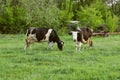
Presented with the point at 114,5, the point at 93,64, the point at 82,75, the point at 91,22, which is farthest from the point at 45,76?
the point at 114,5

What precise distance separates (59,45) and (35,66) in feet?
23.0

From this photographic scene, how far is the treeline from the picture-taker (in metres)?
34.2

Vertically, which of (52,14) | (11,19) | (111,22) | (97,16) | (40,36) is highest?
(40,36)

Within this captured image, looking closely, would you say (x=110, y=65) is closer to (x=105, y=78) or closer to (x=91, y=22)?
(x=105, y=78)

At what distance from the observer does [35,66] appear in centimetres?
1220

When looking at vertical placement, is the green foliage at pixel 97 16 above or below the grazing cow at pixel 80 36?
below

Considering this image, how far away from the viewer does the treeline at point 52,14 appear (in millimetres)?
34228

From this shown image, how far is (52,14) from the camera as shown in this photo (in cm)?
3406

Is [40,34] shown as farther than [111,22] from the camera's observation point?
No

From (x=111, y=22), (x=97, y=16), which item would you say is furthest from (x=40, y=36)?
(x=111, y=22)

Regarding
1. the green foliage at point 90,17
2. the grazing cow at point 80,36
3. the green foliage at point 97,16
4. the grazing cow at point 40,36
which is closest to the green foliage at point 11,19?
Answer: the green foliage at point 90,17

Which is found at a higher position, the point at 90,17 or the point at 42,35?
the point at 42,35

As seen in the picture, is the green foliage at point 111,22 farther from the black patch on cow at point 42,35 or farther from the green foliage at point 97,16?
the black patch on cow at point 42,35

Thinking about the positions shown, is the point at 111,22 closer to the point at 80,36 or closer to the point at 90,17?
the point at 90,17
